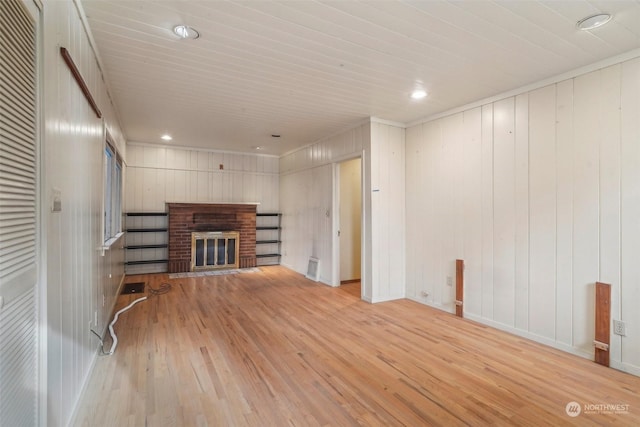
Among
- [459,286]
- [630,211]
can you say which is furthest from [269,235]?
[630,211]

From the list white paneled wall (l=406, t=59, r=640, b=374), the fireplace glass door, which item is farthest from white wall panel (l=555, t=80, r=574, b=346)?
the fireplace glass door

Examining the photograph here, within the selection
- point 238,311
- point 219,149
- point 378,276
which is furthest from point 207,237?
point 378,276

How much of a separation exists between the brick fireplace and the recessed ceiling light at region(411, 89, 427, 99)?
432cm

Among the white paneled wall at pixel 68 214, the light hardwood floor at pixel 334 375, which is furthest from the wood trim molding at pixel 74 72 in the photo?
the light hardwood floor at pixel 334 375

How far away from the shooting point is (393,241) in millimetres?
4449

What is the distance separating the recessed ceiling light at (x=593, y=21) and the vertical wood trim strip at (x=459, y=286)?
2.46 m

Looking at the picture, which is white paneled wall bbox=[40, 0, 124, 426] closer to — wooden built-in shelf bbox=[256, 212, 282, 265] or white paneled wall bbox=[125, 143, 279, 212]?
white paneled wall bbox=[125, 143, 279, 212]

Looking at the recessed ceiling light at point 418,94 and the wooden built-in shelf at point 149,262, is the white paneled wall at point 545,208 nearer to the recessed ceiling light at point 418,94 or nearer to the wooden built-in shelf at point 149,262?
the recessed ceiling light at point 418,94

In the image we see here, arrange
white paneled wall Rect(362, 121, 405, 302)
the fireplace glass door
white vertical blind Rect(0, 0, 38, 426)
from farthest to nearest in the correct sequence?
the fireplace glass door, white paneled wall Rect(362, 121, 405, 302), white vertical blind Rect(0, 0, 38, 426)

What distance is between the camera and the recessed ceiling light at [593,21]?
2.00 meters

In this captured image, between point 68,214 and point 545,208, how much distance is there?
3770 mm

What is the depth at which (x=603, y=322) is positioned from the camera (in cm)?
254

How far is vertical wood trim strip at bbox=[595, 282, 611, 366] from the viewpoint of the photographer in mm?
2521

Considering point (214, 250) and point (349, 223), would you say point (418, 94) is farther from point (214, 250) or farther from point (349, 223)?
point (214, 250)
